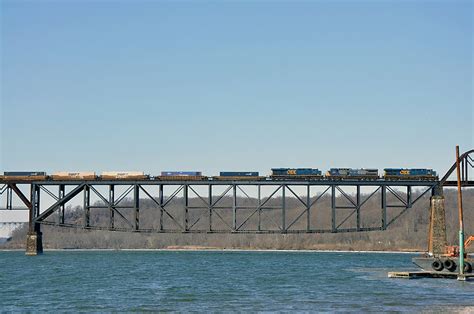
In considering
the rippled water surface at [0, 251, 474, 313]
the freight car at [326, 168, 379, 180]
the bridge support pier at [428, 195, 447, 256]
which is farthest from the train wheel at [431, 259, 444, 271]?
the freight car at [326, 168, 379, 180]

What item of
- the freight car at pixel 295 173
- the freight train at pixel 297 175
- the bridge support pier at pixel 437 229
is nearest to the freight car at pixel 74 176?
the freight train at pixel 297 175

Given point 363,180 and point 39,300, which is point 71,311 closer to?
point 39,300

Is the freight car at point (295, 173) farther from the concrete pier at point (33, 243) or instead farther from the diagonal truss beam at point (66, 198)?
the concrete pier at point (33, 243)

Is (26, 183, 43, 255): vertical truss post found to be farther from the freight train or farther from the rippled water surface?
the rippled water surface

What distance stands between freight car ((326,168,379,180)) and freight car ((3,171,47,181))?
52.3 metres

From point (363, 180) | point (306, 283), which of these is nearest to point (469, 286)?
point (306, 283)

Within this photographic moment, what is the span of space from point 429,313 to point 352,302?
8261 millimetres

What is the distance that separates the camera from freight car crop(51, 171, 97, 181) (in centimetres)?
14700

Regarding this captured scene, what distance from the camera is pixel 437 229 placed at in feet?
432

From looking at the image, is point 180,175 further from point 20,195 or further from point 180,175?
point 20,195

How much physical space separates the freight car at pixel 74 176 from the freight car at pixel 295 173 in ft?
109

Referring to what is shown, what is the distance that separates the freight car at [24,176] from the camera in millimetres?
148375

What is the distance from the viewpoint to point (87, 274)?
10156 cm

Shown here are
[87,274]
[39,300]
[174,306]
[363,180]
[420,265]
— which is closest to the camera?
[174,306]
